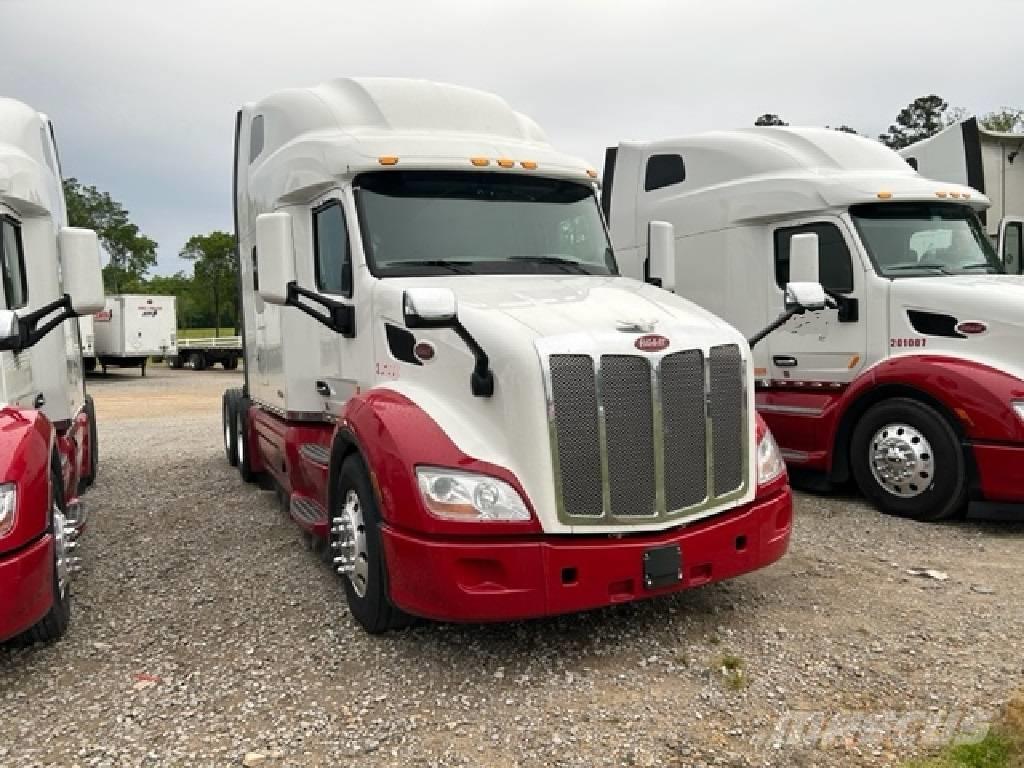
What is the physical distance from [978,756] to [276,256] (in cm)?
410

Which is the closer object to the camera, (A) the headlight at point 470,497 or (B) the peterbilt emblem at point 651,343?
(A) the headlight at point 470,497

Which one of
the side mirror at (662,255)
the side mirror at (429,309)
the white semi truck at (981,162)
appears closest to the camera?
the side mirror at (429,309)

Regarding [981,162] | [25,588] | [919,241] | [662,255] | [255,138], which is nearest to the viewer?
[25,588]

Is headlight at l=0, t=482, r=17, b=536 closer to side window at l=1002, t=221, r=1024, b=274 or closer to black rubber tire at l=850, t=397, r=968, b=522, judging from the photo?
black rubber tire at l=850, t=397, r=968, b=522

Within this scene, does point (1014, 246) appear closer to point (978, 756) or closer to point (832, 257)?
point (832, 257)

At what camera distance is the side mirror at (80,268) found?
15.8 ft

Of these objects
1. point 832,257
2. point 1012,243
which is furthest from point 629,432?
point 1012,243

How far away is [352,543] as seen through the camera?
181 inches

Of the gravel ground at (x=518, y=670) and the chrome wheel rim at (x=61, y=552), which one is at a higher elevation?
the chrome wheel rim at (x=61, y=552)

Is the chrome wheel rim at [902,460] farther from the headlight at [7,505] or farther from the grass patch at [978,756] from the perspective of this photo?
the headlight at [7,505]

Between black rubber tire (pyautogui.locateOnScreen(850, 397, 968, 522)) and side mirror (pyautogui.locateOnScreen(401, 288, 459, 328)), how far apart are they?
420 cm

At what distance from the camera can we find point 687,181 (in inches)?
340

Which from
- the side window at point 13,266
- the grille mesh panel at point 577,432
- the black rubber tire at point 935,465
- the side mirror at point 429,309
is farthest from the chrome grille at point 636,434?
the side window at point 13,266

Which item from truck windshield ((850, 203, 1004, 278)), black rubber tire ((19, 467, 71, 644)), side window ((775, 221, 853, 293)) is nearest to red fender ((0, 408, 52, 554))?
black rubber tire ((19, 467, 71, 644))
